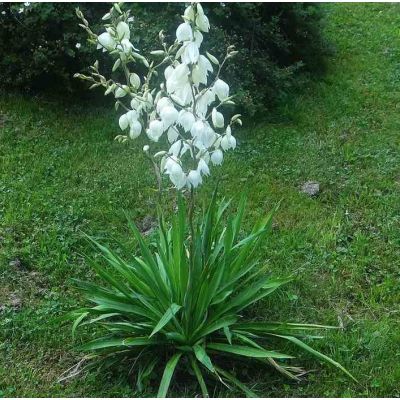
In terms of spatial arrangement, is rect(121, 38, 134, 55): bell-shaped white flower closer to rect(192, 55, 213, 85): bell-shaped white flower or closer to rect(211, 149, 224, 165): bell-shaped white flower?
rect(192, 55, 213, 85): bell-shaped white flower

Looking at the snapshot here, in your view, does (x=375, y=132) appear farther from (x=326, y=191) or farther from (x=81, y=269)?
(x=81, y=269)

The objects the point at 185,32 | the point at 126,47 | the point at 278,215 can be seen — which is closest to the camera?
the point at 185,32

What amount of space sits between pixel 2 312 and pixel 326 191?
2773 millimetres

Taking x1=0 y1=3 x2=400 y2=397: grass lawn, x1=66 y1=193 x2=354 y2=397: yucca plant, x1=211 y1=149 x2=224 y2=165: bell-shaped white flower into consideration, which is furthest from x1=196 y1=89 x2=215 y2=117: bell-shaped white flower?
x1=0 y1=3 x2=400 y2=397: grass lawn

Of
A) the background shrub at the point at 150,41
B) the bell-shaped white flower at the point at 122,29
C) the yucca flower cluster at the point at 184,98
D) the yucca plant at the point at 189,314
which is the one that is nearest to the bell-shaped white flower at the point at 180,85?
the yucca flower cluster at the point at 184,98

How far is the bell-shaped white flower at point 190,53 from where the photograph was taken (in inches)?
115

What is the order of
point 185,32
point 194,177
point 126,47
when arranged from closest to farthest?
point 185,32 → point 194,177 → point 126,47

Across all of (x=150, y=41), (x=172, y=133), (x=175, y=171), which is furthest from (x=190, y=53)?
(x=150, y=41)

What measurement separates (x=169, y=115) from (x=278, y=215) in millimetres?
2328

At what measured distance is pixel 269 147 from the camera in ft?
20.0

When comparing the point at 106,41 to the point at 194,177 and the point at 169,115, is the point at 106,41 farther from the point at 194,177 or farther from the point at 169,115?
the point at 194,177

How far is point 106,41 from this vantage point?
321cm

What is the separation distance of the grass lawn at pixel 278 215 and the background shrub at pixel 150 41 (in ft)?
0.92

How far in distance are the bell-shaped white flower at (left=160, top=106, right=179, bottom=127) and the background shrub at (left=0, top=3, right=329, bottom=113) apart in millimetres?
3300
